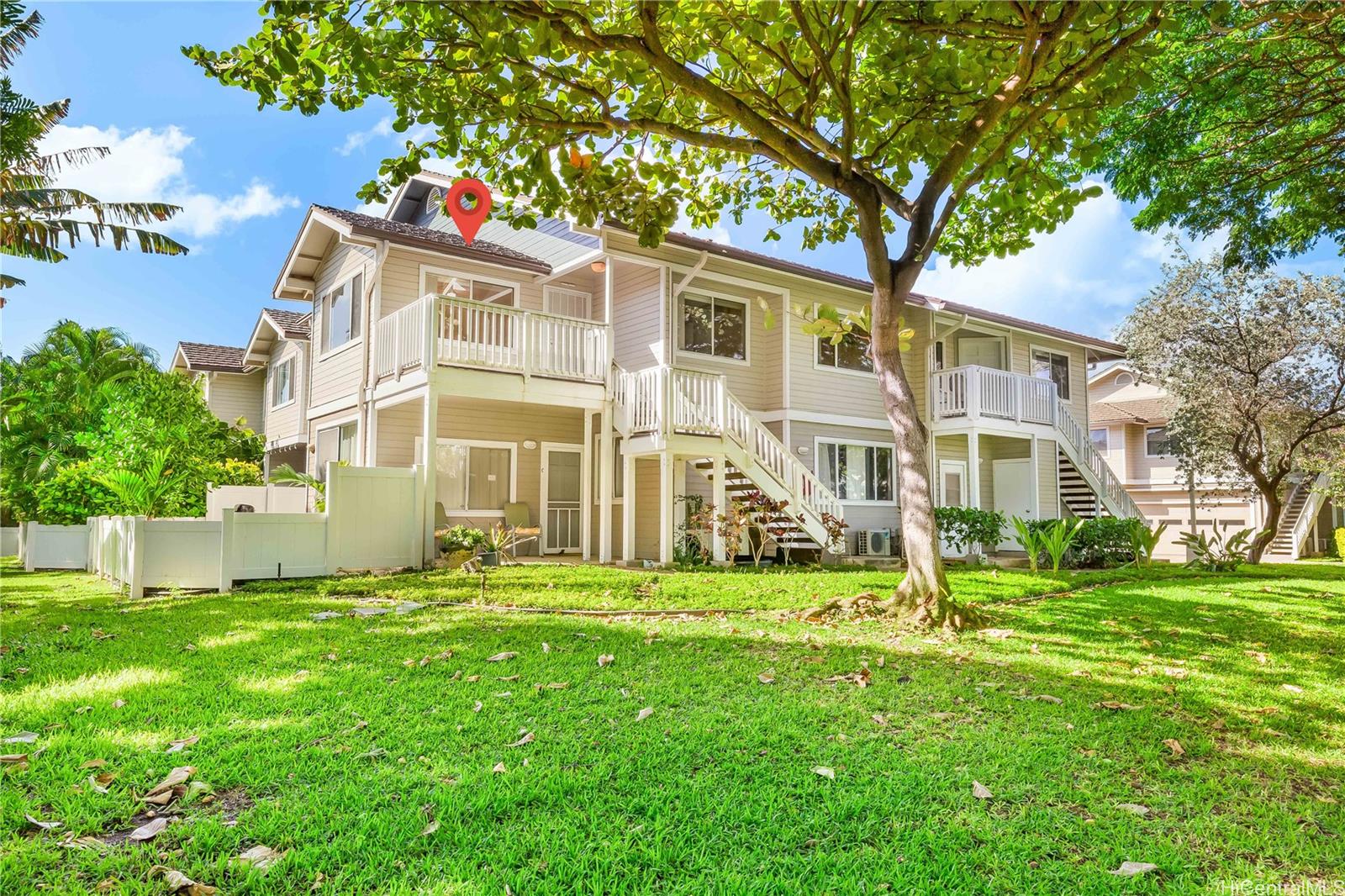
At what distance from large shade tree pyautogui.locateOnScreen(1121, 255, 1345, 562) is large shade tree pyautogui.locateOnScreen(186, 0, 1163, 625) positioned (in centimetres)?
1356

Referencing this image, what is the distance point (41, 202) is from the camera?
1673cm

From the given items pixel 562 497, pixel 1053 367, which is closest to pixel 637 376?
pixel 562 497

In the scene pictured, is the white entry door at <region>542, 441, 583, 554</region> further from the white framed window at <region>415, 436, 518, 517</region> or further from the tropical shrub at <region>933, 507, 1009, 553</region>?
the tropical shrub at <region>933, 507, 1009, 553</region>

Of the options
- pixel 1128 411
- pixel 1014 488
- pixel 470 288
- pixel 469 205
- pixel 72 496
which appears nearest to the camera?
pixel 469 205

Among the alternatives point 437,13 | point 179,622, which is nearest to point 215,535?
point 179,622

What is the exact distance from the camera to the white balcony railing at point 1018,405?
19.7 meters

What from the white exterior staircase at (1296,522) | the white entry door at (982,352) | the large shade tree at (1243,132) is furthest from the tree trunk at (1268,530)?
the large shade tree at (1243,132)

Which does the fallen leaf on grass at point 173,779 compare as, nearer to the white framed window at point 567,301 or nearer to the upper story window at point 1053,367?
the white framed window at point 567,301

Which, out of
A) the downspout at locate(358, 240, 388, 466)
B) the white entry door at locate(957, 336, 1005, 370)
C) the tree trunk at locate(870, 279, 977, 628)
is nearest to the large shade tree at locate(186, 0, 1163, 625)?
the tree trunk at locate(870, 279, 977, 628)

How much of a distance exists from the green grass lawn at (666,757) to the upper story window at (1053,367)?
17069 millimetres

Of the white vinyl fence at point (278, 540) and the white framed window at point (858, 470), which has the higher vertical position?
the white framed window at point (858, 470)

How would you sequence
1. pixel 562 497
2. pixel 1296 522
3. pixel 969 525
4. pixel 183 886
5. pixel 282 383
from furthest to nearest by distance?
pixel 1296 522 < pixel 282 383 < pixel 969 525 < pixel 562 497 < pixel 183 886

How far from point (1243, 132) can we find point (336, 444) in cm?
1699

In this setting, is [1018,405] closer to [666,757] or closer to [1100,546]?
[1100,546]
